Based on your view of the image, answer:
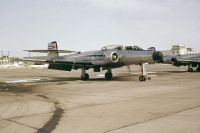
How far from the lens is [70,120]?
24.4ft

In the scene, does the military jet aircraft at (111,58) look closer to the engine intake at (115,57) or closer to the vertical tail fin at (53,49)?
the engine intake at (115,57)

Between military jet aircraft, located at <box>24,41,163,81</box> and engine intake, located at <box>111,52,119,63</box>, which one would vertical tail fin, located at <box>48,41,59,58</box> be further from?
engine intake, located at <box>111,52,119,63</box>

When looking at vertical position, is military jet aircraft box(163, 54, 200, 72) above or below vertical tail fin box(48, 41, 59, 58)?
below

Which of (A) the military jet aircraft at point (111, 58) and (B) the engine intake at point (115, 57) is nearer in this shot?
(A) the military jet aircraft at point (111, 58)

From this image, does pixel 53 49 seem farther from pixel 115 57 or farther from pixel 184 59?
pixel 184 59

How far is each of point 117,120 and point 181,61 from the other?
29282 millimetres

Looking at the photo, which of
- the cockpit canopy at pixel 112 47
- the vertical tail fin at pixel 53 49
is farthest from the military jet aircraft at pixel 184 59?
the vertical tail fin at pixel 53 49

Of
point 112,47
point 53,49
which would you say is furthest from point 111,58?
point 53,49

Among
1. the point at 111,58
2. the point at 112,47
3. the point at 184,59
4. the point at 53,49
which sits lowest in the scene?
the point at 184,59

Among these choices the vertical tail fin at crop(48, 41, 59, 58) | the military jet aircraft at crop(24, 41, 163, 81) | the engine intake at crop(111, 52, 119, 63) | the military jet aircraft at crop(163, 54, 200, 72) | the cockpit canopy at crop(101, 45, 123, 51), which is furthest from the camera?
the military jet aircraft at crop(163, 54, 200, 72)

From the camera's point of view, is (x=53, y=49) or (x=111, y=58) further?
(x=53, y=49)

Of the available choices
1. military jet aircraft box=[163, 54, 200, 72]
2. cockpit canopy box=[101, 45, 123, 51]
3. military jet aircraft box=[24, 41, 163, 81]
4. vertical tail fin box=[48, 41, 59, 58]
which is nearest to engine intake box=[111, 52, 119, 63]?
military jet aircraft box=[24, 41, 163, 81]

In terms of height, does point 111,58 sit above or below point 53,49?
below

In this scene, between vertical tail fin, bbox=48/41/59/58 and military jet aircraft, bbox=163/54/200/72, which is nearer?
vertical tail fin, bbox=48/41/59/58
